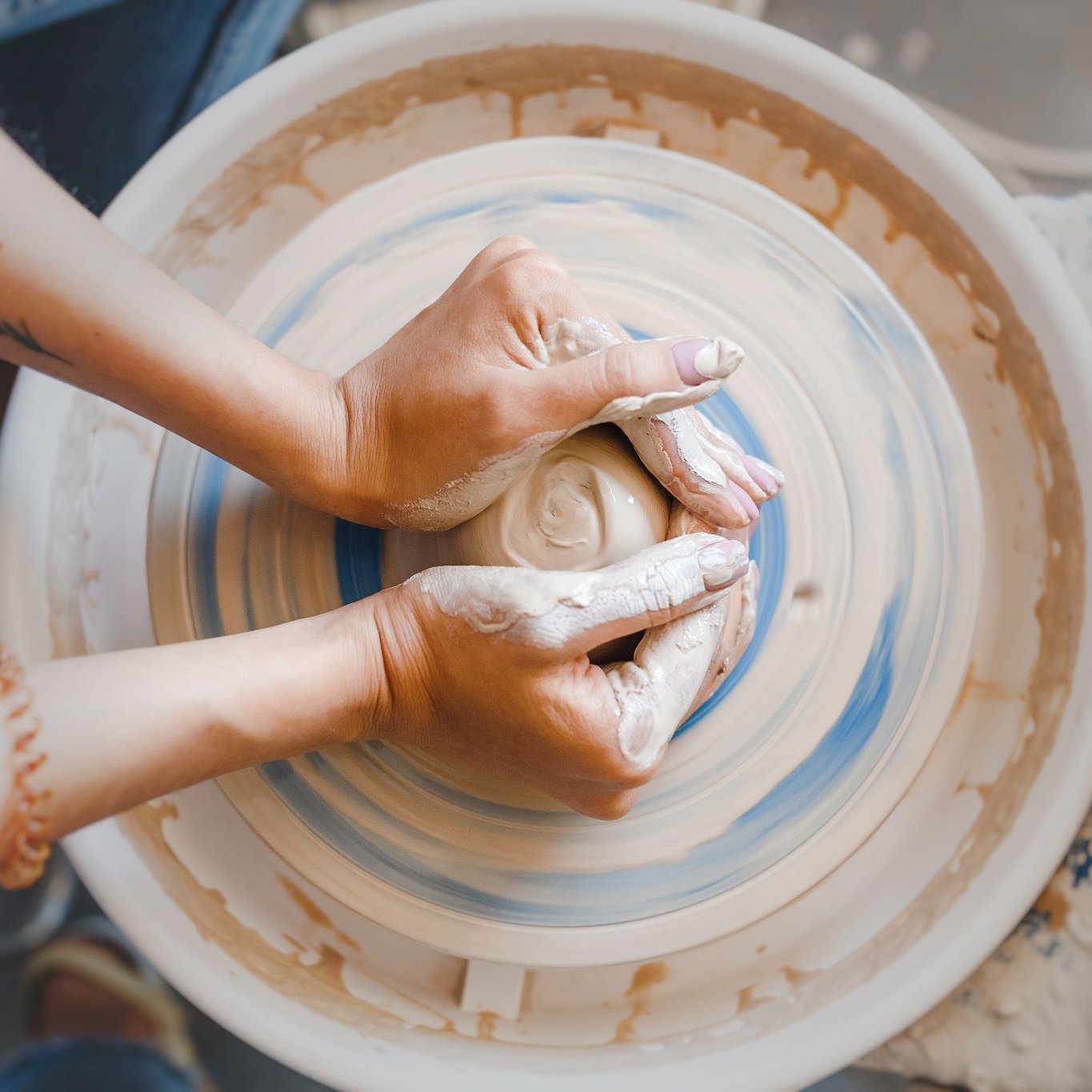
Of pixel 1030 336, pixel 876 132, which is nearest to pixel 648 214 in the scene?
pixel 876 132

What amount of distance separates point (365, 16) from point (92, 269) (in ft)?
4.54

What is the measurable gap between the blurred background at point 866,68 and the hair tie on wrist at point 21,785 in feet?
4.80

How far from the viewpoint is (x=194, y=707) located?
1.11 m

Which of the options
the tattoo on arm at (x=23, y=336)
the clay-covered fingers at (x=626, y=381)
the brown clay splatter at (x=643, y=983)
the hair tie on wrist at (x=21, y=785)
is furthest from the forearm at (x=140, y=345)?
the brown clay splatter at (x=643, y=983)

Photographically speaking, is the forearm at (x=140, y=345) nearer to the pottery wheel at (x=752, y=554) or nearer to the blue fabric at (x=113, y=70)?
the pottery wheel at (x=752, y=554)

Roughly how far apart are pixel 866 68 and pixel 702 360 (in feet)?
5.73

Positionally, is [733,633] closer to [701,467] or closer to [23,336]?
[701,467]

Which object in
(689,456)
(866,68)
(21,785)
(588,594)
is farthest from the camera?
(866,68)

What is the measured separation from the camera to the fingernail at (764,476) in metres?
1.42

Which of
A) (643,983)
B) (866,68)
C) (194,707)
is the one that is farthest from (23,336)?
(866,68)

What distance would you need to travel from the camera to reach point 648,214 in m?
1.63

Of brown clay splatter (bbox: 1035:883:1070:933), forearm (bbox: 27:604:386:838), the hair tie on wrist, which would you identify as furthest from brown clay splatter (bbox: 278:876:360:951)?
brown clay splatter (bbox: 1035:883:1070:933)

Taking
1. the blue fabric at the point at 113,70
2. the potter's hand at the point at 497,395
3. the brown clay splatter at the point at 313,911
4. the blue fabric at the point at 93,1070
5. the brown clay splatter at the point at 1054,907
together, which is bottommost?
the blue fabric at the point at 93,1070

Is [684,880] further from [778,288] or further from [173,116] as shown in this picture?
[173,116]
